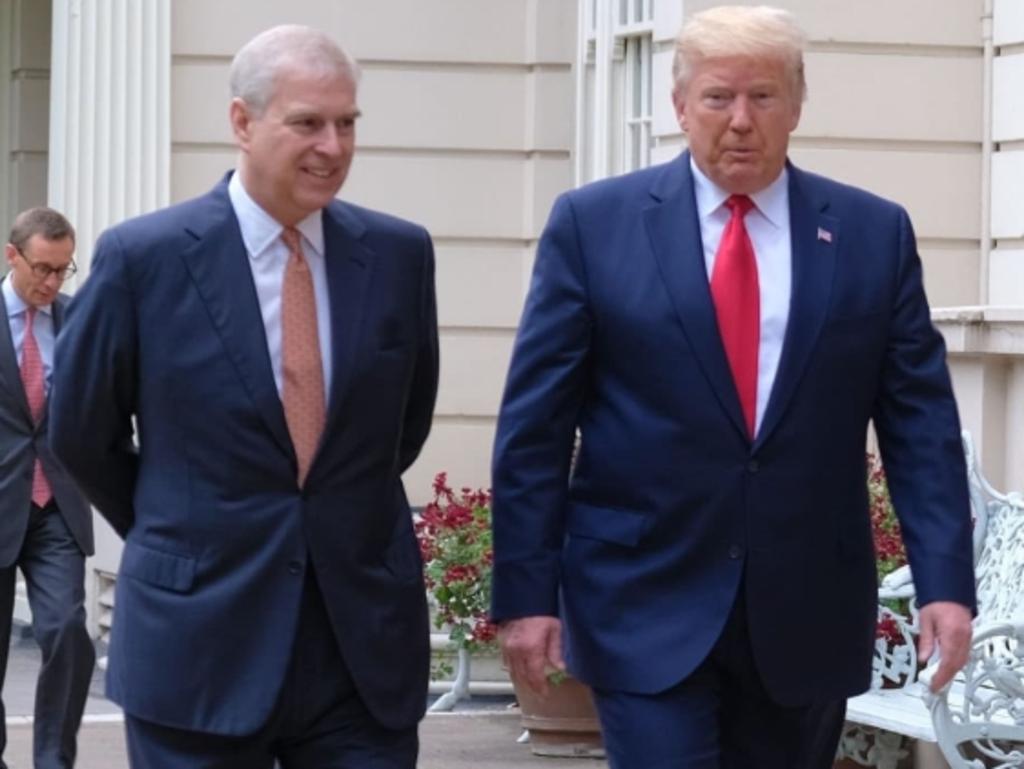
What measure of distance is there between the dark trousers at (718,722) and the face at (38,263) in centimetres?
443

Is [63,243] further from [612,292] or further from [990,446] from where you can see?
[612,292]

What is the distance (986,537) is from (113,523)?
12.8 feet

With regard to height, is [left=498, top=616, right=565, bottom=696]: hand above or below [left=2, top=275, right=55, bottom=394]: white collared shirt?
below

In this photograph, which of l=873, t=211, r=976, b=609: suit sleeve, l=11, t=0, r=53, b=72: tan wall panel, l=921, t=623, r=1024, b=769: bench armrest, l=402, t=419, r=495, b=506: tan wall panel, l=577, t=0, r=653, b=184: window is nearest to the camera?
l=873, t=211, r=976, b=609: suit sleeve

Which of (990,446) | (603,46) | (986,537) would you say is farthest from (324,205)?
(603,46)

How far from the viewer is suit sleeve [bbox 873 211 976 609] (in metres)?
5.40

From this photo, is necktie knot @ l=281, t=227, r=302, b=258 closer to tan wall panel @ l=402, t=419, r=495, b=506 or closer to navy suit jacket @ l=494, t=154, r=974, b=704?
navy suit jacket @ l=494, t=154, r=974, b=704

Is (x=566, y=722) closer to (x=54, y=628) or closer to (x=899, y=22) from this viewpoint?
(x=54, y=628)

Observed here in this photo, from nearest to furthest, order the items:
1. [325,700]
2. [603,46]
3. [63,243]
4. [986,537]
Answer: [325,700] < [986,537] < [63,243] < [603,46]

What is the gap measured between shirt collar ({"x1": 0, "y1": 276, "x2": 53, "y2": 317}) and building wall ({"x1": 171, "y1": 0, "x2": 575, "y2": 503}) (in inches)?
196

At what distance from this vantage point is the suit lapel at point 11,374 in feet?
31.1

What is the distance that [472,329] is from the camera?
49.3 ft

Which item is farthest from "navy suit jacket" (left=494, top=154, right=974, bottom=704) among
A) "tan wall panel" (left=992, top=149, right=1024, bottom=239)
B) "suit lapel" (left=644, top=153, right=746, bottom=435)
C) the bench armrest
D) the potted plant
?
"tan wall panel" (left=992, top=149, right=1024, bottom=239)

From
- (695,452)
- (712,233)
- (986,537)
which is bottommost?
(986,537)
